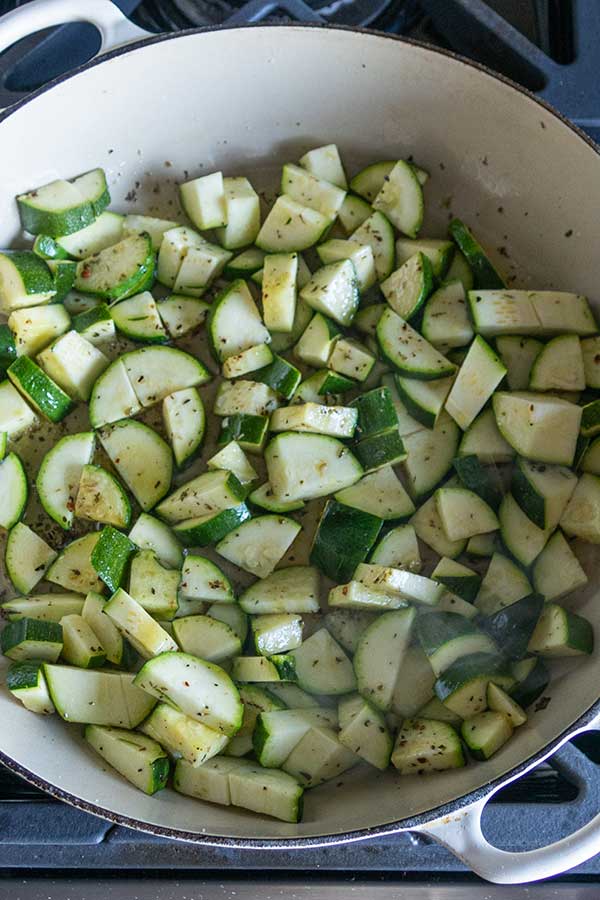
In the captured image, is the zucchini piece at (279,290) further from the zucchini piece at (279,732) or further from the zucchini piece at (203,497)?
the zucchini piece at (279,732)

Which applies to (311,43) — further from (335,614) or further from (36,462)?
(335,614)

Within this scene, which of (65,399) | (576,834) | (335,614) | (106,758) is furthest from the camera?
(65,399)

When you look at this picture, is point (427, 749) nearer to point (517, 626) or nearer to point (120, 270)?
point (517, 626)

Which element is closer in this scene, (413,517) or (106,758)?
(106,758)

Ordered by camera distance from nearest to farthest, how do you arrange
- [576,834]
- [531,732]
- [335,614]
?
[576,834] → [531,732] → [335,614]

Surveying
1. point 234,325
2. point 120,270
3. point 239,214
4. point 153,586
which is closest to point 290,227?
point 239,214

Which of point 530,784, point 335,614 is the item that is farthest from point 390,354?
point 530,784
